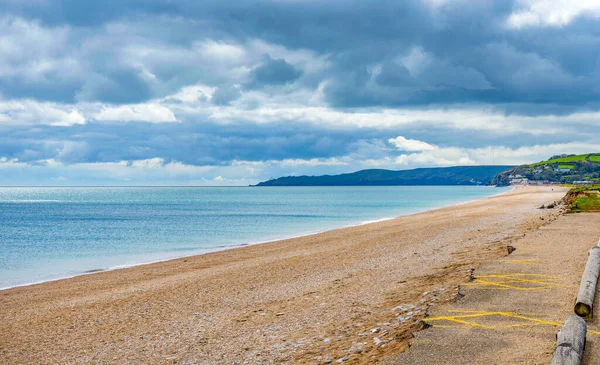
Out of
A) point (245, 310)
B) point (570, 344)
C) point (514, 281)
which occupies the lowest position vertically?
point (245, 310)

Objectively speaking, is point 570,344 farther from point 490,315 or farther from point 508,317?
point 490,315

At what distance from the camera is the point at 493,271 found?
15125 mm

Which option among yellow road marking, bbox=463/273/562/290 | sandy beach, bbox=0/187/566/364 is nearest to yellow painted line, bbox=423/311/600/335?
sandy beach, bbox=0/187/566/364

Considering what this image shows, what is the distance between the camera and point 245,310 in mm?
13992

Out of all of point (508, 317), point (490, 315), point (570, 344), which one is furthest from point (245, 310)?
point (570, 344)

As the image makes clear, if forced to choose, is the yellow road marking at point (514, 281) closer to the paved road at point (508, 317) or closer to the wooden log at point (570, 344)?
the paved road at point (508, 317)

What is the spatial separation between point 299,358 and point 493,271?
7.81 metres

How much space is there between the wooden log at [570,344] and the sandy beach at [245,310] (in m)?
2.34

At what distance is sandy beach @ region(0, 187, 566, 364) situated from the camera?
1038cm

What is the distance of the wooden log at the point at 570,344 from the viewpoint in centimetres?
716

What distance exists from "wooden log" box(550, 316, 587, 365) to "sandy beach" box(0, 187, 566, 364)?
234 centimetres

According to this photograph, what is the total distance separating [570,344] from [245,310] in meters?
8.31

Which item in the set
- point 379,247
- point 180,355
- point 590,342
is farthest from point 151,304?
point 379,247

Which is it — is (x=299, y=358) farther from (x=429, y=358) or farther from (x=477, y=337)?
(x=477, y=337)
